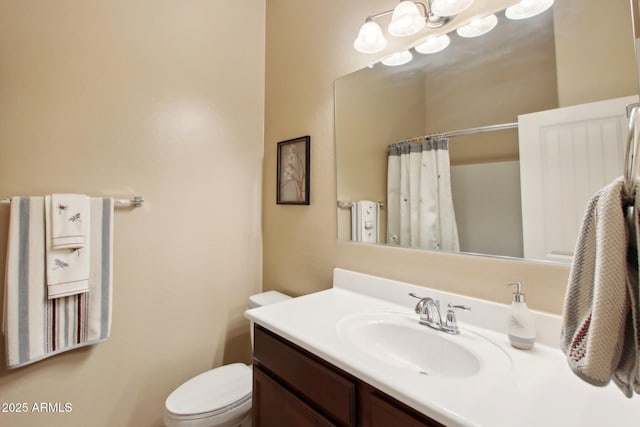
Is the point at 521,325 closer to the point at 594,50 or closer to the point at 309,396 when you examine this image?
the point at 309,396

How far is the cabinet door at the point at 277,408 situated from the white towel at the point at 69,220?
37.2 inches

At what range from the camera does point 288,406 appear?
0.92 metres

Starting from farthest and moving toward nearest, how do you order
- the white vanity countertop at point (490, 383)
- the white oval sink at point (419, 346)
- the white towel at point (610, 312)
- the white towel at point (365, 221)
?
the white towel at point (365, 221) → the white oval sink at point (419, 346) → the white vanity countertop at point (490, 383) → the white towel at point (610, 312)

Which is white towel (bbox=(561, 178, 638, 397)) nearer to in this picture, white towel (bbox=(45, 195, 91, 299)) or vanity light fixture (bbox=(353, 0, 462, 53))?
vanity light fixture (bbox=(353, 0, 462, 53))

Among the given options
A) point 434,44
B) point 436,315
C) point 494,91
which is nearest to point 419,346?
point 436,315

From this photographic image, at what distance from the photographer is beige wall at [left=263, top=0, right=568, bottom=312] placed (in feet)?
3.40

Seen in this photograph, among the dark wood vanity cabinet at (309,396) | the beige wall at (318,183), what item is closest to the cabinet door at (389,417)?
the dark wood vanity cabinet at (309,396)

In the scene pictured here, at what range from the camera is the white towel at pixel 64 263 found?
1.14m

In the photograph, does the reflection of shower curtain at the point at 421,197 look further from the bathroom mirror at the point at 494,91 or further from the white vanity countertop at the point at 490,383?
the white vanity countertop at the point at 490,383

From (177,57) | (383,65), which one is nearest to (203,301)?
(177,57)

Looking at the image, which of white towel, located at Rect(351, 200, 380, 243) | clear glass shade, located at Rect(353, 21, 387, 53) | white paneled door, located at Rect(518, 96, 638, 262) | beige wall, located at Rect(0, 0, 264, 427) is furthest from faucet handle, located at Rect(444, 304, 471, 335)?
beige wall, located at Rect(0, 0, 264, 427)

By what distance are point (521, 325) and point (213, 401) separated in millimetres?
1262

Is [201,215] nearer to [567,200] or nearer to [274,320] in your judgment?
[274,320]

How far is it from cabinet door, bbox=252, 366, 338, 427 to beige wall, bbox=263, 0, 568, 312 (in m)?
0.58
